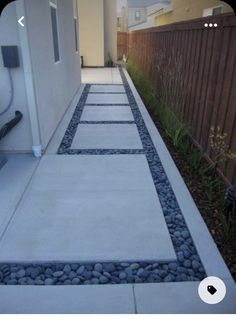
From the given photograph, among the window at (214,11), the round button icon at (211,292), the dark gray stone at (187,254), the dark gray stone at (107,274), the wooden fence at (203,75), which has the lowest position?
the dark gray stone at (187,254)

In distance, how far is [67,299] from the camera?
1.71 metres

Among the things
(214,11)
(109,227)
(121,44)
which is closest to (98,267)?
(109,227)

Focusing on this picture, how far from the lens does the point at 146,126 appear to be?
194 inches

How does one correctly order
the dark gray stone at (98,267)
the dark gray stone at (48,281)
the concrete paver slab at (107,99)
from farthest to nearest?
the concrete paver slab at (107,99) → the dark gray stone at (98,267) → the dark gray stone at (48,281)

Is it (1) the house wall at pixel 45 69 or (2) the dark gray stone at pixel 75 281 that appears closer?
(2) the dark gray stone at pixel 75 281

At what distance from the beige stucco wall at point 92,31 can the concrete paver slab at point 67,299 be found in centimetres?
1379

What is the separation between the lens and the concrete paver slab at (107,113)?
5430mm

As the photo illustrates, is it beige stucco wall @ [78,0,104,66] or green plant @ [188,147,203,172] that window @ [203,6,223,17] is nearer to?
green plant @ [188,147,203,172]

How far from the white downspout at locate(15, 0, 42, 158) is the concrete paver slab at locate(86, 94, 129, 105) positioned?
3205 millimetres

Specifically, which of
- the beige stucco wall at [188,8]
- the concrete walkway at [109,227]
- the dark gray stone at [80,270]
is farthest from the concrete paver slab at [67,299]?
the beige stucco wall at [188,8]

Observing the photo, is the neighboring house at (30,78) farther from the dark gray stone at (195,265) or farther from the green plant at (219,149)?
the dark gray stone at (195,265)

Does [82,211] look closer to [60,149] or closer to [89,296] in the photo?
[89,296]

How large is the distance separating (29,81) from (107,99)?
3.79 m
